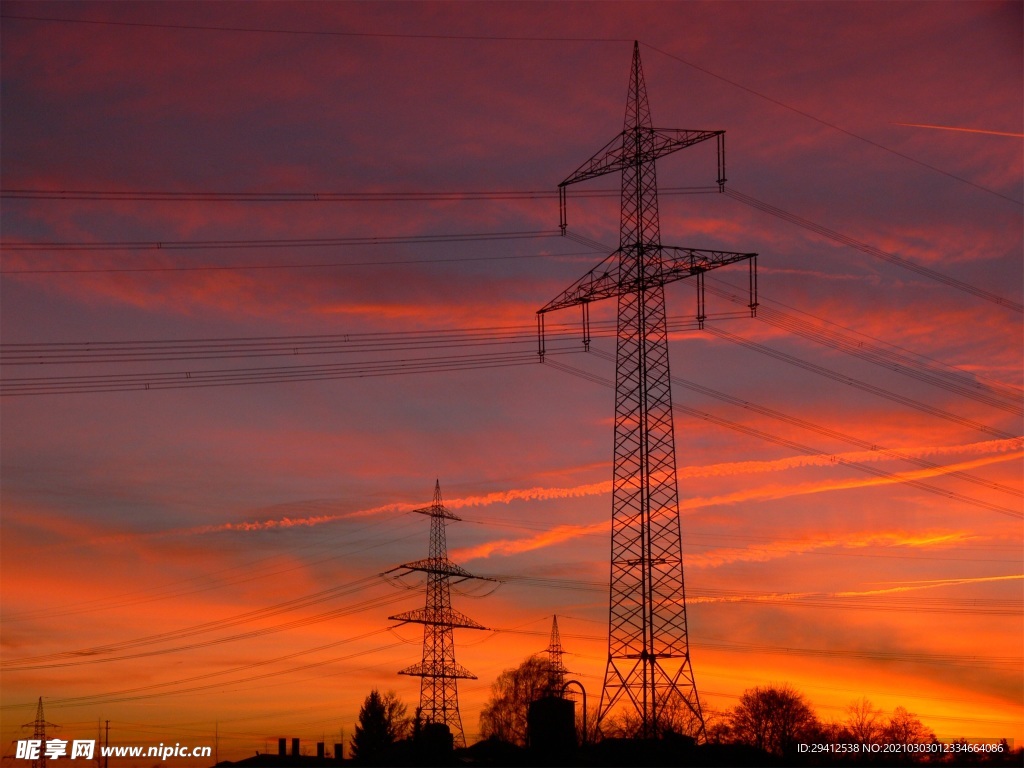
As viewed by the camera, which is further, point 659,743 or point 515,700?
point 515,700

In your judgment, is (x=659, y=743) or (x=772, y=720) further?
Result: (x=772, y=720)

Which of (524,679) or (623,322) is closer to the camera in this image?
(623,322)

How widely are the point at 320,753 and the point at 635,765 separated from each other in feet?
118

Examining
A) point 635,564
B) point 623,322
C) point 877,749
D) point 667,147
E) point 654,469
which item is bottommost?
point 877,749

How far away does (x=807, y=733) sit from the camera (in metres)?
139

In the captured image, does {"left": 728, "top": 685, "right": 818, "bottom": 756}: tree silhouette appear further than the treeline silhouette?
Yes

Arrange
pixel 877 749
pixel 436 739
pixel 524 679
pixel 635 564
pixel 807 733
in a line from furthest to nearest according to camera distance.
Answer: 1. pixel 524 679
2. pixel 807 733
3. pixel 877 749
4. pixel 436 739
5. pixel 635 564

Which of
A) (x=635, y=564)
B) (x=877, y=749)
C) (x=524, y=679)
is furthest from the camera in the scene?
(x=524, y=679)

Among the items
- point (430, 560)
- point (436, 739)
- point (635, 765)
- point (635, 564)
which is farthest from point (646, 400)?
point (430, 560)

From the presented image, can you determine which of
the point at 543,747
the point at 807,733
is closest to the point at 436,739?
the point at 543,747

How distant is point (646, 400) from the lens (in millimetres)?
63812

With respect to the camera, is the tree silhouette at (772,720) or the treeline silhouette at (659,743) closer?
the treeline silhouette at (659,743)

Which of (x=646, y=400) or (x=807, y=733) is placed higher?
(x=646, y=400)

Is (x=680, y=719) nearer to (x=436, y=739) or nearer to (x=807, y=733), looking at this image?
(x=807, y=733)
